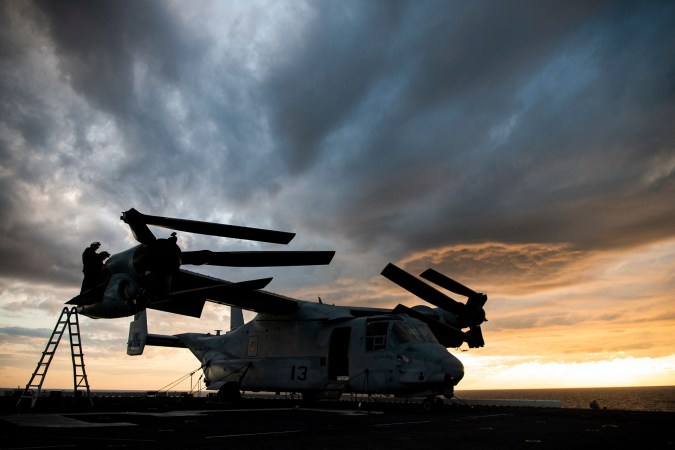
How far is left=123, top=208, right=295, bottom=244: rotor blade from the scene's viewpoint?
1191cm

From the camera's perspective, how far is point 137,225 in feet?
39.7

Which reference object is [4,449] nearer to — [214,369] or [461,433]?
[461,433]

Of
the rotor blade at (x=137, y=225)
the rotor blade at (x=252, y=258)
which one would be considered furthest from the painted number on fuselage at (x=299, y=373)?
the rotor blade at (x=137, y=225)

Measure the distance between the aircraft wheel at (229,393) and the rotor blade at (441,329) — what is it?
8400 millimetres

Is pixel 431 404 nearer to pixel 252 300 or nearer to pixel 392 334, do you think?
pixel 392 334

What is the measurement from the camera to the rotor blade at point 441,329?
1972 cm

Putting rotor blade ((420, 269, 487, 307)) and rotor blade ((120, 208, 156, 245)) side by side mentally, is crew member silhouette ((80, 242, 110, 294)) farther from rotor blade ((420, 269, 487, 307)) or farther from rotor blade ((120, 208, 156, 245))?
rotor blade ((420, 269, 487, 307))

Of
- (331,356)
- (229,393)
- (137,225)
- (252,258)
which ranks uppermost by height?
(137,225)

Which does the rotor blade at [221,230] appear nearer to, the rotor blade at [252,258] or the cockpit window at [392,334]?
the rotor blade at [252,258]

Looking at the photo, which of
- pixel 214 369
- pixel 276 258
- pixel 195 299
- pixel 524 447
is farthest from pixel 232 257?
pixel 214 369

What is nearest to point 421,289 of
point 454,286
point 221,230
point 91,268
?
point 454,286

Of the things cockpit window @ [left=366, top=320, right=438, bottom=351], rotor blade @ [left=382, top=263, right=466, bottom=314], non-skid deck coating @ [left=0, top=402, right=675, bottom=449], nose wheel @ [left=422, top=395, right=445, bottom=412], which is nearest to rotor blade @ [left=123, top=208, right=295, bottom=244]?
non-skid deck coating @ [left=0, top=402, right=675, bottom=449]

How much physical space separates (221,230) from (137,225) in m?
2.19

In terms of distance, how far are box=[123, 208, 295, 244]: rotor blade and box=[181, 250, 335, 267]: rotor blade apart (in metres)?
0.75
